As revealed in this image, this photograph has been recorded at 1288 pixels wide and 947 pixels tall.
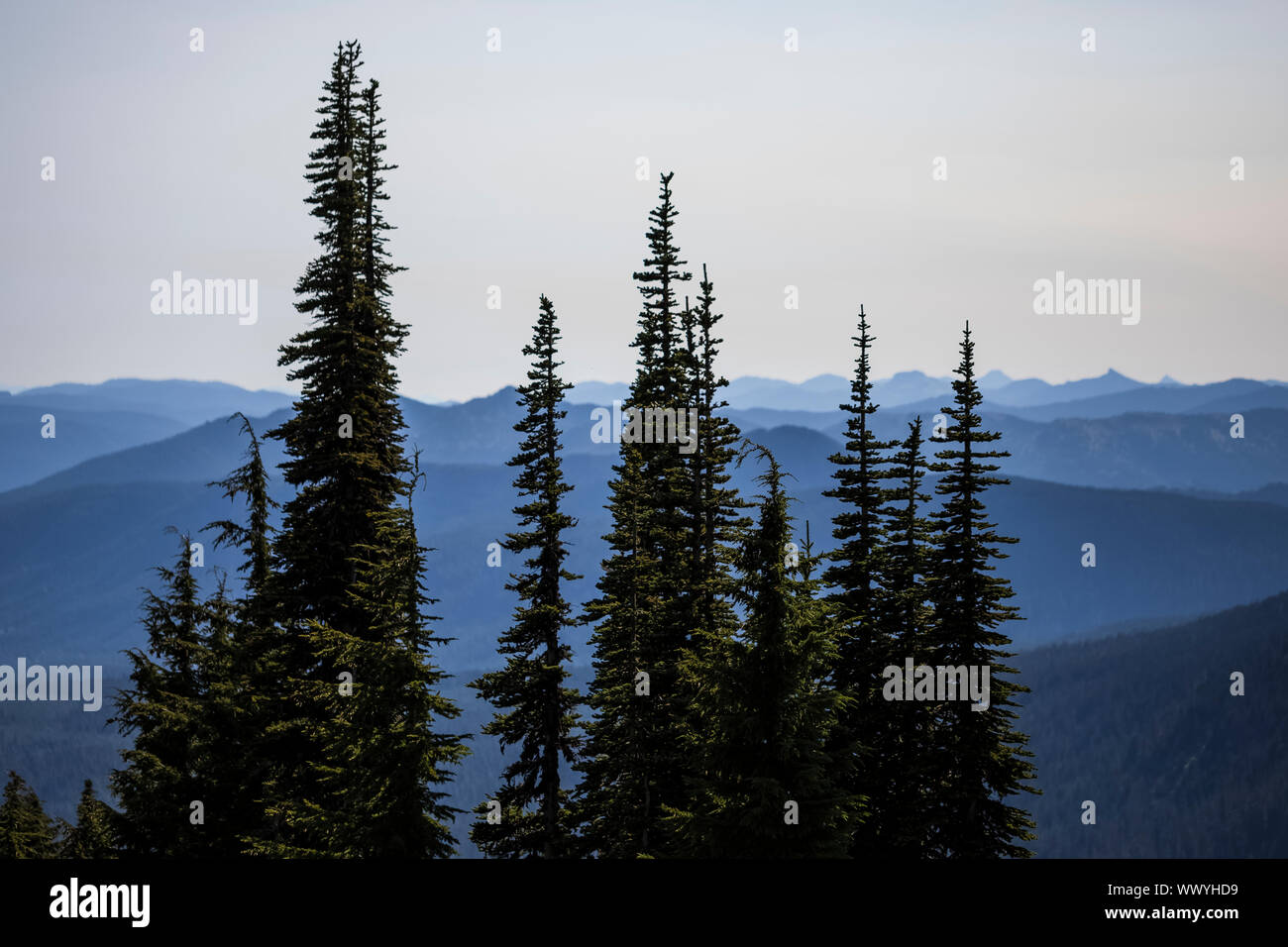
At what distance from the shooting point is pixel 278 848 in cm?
2958

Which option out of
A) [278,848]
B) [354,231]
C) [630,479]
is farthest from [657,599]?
[354,231]

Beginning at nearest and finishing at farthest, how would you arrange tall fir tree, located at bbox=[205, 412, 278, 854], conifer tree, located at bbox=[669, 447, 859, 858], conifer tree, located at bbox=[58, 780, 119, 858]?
conifer tree, located at bbox=[669, 447, 859, 858] < tall fir tree, located at bbox=[205, 412, 278, 854] < conifer tree, located at bbox=[58, 780, 119, 858]

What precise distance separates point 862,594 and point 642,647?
8.49m

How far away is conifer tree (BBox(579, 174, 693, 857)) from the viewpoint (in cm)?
3056

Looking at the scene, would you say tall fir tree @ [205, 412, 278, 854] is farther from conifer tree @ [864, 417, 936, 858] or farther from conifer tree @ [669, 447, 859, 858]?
conifer tree @ [864, 417, 936, 858]

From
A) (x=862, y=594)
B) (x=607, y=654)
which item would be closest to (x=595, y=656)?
(x=607, y=654)

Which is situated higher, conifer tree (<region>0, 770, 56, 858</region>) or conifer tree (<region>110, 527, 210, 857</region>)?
conifer tree (<region>110, 527, 210, 857</region>)

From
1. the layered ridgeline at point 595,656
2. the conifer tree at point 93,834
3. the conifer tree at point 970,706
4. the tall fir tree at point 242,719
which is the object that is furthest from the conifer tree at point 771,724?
the conifer tree at point 93,834

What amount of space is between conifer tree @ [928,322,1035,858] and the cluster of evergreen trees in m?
0.10

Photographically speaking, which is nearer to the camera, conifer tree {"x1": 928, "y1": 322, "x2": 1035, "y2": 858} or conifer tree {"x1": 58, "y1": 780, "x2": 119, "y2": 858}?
conifer tree {"x1": 928, "y1": 322, "x2": 1035, "y2": 858}

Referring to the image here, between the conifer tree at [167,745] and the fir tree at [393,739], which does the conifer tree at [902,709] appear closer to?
the fir tree at [393,739]

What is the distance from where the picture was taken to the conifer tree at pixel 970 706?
110 feet

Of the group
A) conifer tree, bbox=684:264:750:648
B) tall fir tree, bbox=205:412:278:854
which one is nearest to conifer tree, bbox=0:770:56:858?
tall fir tree, bbox=205:412:278:854
